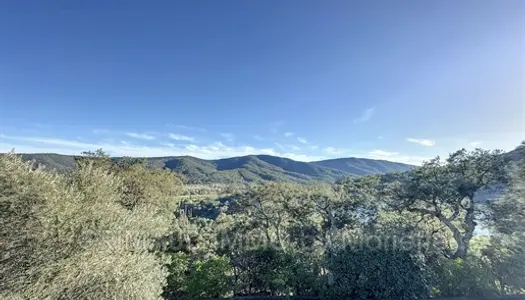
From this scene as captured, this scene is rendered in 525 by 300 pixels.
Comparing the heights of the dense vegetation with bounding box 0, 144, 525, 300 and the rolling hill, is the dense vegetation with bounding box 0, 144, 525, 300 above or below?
below

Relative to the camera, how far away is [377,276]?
1113cm

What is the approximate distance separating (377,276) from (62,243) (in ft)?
35.3

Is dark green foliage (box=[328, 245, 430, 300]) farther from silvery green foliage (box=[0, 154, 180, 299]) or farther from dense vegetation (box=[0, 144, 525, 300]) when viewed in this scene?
silvery green foliage (box=[0, 154, 180, 299])

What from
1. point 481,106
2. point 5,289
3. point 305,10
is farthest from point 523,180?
point 5,289

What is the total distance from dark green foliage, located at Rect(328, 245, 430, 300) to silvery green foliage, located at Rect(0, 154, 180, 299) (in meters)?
7.05

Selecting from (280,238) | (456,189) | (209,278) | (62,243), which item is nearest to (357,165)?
(456,189)

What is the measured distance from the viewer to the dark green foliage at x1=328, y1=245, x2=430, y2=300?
1100cm

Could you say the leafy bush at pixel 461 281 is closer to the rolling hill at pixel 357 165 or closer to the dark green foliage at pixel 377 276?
the dark green foliage at pixel 377 276

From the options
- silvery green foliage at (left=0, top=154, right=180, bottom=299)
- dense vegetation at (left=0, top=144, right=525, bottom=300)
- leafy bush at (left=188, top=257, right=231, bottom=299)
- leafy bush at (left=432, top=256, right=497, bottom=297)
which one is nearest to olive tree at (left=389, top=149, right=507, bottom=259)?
dense vegetation at (left=0, top=144, right=525, bottom=300)

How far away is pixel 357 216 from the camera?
14.3 metres

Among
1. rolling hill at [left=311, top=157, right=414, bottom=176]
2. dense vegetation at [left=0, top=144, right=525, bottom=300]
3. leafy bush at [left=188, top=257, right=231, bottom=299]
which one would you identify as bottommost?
leafy bush at [left=188, top=257, right=231, bottom=299]

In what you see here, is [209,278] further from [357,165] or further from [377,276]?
[357,165]

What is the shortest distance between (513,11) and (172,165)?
121 m

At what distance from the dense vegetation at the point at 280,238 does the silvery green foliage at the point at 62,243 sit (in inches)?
0.9
